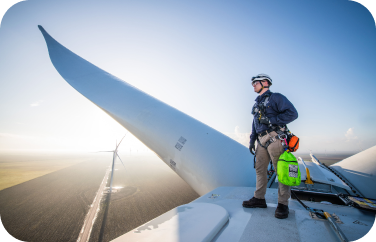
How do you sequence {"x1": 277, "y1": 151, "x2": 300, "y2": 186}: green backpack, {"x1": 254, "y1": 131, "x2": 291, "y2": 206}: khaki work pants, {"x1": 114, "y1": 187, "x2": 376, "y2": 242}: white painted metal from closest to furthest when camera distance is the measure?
1. {"x1": 114, "y1": 187, "x2": 376, "y2": 242}: white painted metal
2. {"x1": 277, "y1": 151, "x2": 300, "y2": 186}: green backpack
3. {"x1": 254, "y1": 131, "x2": 291, "y2": 206}: khaki work pants

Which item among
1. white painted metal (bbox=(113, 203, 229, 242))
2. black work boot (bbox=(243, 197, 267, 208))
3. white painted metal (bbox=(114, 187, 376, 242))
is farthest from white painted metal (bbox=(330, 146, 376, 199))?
white painted metal (bbox=(113, 203, 229, 242))

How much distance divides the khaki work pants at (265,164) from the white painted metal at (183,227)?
0.95m

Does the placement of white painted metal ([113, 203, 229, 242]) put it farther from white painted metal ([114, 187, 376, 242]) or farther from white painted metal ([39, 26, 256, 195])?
white painted metal ([39, 26, 256, 195])

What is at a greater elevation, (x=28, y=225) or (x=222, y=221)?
(x=222, y=221)

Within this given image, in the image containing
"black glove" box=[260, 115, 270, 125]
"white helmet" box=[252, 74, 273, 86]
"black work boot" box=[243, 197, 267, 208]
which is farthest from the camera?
"white helmet" box=[252, 74, 273, 86]

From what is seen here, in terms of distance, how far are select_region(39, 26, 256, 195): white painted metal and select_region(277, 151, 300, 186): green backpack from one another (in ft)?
5.62

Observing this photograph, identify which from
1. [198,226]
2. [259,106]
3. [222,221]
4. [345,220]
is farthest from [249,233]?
[259,106]

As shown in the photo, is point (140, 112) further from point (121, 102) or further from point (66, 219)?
point (66, 219)

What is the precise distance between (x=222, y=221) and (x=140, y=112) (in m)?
4.02

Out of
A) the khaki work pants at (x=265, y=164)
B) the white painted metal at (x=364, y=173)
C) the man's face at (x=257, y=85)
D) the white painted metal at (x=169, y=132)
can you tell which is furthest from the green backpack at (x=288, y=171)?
the white painted metal at (x=364, y=173)

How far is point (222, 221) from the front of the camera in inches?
68.0

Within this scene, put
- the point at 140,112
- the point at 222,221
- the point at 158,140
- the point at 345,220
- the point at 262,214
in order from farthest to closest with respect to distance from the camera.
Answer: the point at 140,112, the point at 158,140, the point at 262,214, the point at 345,220, the point at 222,221

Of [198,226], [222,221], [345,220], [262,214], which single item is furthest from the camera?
[262,214]

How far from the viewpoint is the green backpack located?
2.07 meters
